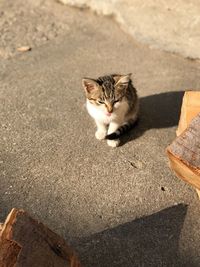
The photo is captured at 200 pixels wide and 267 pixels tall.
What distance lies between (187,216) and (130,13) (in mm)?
3020

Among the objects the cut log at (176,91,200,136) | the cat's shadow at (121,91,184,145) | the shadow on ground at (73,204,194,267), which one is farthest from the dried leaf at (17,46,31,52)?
the shadow on ground at (73,204,194,267)

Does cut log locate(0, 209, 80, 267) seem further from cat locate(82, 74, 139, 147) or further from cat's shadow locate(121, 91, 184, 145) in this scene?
cat's shadow locate(121, 91, 184, 145)

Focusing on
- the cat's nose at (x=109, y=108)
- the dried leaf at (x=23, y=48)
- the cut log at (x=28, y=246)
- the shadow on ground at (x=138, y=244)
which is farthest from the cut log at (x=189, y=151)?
the dried leaf at (x=23, y=48)

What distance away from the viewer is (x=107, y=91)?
395 centimetres

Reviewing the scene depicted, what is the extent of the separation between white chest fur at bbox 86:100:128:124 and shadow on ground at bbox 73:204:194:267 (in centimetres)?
98

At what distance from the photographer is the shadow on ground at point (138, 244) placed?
3.23 meters

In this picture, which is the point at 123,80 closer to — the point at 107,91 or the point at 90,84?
the point at 107,91

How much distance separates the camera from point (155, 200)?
3.70 metres

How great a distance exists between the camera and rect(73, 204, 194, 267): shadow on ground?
323cm

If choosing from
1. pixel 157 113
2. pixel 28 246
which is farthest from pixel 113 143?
pixel 28 246

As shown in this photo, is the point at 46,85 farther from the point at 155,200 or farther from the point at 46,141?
the point at 155,200

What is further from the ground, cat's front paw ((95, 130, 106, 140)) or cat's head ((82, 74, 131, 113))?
cat's head ((82, 74, 131, 113))

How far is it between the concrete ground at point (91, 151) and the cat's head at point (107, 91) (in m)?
0.44

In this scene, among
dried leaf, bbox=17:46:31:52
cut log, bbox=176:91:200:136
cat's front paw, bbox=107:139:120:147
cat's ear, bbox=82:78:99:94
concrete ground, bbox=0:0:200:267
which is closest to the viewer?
concrete ground, bbox=0:0:200:267
